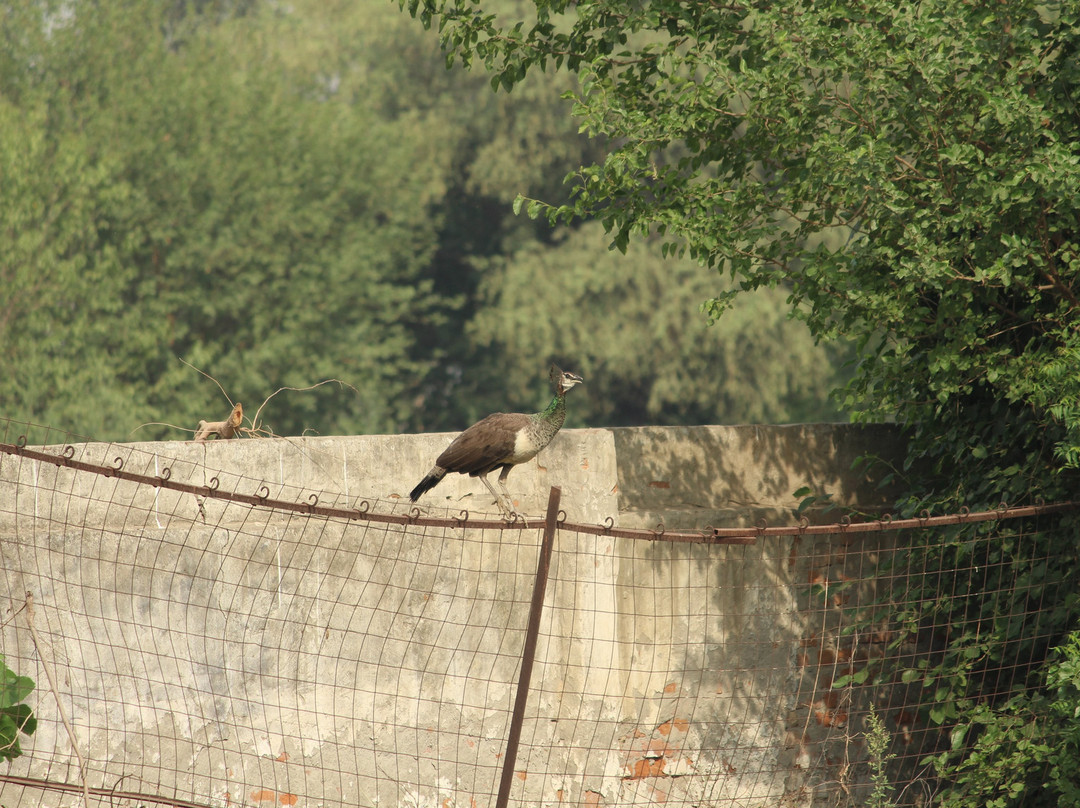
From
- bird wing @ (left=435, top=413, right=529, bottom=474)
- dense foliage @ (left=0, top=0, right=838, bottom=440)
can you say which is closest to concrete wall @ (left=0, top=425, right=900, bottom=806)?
bird wing @ (left=435, top=413, right=529, bottom=474)

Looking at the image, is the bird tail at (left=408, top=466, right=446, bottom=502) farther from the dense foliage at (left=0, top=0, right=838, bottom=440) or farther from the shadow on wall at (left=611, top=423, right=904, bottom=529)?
the dense foliage at (left=0, top=0, right=838, bottom=440)

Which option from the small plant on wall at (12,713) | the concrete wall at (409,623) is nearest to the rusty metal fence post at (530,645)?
the concrete wall at (409,623)

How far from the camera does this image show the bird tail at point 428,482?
4.96m

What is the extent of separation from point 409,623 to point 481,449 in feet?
2.86

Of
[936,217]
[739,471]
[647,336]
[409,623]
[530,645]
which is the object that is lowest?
[647,336]

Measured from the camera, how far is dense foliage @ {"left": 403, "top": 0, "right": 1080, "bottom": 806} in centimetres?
441

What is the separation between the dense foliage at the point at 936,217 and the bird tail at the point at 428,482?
4.35 ft

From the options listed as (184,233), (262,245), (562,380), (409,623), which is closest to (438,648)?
(409,623)

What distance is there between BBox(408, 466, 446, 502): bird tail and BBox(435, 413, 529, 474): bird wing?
40 millimetres

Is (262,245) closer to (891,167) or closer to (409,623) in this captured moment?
(409,623)

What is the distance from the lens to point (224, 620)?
472 centimetres

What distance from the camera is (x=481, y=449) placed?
16.1 ft

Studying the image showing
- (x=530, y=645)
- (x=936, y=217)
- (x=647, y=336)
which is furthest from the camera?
(x=647, y=336)

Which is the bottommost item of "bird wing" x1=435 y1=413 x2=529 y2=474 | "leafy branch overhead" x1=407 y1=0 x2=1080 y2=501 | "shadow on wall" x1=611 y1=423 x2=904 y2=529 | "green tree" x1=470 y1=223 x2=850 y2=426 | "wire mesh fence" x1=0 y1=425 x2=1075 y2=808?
"green tree" x1=470 y1=223 x2=850 y2=426
